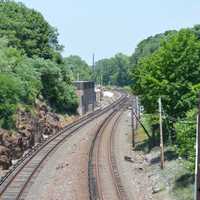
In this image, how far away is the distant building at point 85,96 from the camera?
107625mm

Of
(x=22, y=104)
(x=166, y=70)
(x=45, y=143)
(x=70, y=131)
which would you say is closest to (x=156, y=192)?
(x=166, y=70)

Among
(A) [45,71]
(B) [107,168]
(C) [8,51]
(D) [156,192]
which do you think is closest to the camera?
(D) [156,192]

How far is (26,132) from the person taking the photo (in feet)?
196

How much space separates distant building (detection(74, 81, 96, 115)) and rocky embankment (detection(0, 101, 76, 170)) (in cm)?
2308

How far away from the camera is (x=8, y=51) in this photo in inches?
2817

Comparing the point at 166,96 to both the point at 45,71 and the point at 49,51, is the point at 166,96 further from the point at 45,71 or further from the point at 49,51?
the point at 49,51

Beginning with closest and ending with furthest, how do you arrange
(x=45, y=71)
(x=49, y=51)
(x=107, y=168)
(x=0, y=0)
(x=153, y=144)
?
(x=107, y=168) < (x=153, y=144) < (x=45, y=71) < (x=49, y=51) < (x=0, y=0)

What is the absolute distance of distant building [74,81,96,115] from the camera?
107625mm

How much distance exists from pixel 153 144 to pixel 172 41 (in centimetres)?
1277

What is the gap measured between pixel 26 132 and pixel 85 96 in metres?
54.2

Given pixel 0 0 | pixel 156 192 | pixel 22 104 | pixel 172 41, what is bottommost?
pixel 156 192

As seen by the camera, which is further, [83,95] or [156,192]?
[83,95]

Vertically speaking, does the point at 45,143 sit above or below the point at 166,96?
below

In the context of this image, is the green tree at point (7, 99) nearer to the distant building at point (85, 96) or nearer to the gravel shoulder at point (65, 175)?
the gravel shoulder at point (65, 175)
